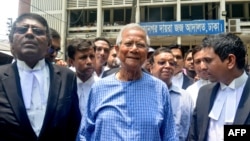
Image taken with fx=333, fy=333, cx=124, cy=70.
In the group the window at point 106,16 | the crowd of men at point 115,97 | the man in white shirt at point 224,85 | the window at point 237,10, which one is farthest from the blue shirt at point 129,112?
the window at point 106,16

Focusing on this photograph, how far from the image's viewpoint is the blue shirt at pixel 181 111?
2.96 m

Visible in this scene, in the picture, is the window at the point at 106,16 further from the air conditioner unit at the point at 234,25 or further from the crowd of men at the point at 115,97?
the crowd of men at the point at 115,97

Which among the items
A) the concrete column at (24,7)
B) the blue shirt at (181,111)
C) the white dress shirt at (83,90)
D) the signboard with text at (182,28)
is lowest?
the blue shirt at (181,111)

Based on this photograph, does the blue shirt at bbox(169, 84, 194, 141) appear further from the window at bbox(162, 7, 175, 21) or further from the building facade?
the window at bbox(162, 7, 175, 21)

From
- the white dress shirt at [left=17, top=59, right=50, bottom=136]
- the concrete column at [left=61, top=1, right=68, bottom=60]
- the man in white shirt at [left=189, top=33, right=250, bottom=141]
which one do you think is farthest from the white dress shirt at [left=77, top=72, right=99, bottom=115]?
the concrete column at [left=61, top=1, right=68, bottom=60]

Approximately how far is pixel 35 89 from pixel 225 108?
4.29 feet

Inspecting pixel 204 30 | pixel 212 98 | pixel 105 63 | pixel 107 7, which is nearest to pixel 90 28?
pixel 107 7

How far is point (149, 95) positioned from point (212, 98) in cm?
57

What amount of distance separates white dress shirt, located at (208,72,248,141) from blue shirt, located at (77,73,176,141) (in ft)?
1.23

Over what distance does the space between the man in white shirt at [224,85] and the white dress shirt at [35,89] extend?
1.12 metres

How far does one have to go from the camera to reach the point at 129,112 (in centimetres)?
209

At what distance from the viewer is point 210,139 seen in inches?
92.4

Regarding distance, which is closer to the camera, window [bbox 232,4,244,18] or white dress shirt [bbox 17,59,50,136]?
white dress shirt [bbox 17,59,50,136]

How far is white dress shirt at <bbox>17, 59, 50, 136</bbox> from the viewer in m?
2.12
